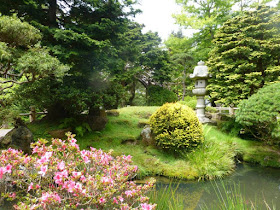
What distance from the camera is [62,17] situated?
6332 millimetres

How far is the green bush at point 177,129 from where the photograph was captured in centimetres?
500

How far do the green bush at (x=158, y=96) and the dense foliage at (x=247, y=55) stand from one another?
4.72 meters

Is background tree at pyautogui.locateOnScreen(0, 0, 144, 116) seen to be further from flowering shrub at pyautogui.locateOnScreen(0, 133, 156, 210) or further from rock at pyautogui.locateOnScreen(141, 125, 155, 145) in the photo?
flowering shrub at pyautogui.locateOnScreen(0, 133, 156, 210)

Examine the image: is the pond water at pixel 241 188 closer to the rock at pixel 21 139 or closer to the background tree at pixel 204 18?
the rock at pixel 21 139

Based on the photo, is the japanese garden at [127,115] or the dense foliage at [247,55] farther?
the dense foliage at [247,55]

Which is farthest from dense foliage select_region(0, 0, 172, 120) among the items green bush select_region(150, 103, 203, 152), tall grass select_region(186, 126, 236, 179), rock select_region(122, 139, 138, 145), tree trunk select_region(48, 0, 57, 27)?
tall grass select_region(186, 126, 236, 179)

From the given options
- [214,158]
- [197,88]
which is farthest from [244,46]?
[214,158]

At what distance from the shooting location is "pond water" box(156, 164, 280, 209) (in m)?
3.19

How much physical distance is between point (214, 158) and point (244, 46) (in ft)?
15.7

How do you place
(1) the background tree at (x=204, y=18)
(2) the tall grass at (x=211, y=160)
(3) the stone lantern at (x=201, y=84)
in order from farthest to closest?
(1) the background tree at (x=204, y=18)
(3) the stone lantern at (x=201, y=84)
(2) the tall grass at (x=211, y=160)

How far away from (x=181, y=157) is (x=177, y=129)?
0.82m

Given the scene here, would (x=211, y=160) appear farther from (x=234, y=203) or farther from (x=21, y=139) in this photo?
(x=21, y=139)

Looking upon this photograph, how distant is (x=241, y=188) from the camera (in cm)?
374

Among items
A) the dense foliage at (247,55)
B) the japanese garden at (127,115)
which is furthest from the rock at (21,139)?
the dense foliage at (247,55)
